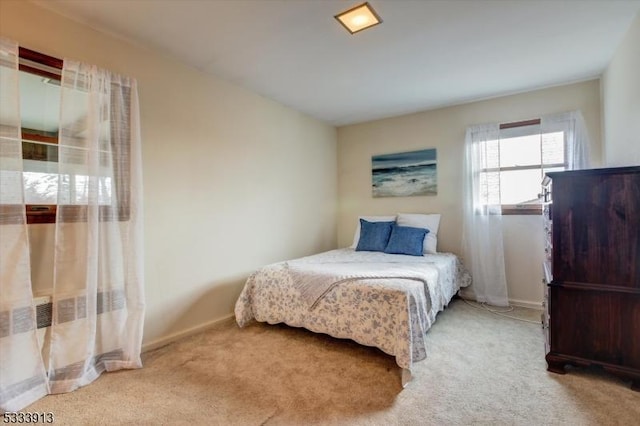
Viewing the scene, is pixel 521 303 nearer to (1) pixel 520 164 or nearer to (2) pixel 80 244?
(1) pixel 520 164

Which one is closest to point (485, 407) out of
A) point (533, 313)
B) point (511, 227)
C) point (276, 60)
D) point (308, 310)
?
point (308, 310)

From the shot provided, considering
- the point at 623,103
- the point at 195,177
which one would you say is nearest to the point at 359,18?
the point at 195,177

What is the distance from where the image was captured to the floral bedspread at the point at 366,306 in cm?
204

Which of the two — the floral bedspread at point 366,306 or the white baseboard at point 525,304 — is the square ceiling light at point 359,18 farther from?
the white baseboard at point 525,304

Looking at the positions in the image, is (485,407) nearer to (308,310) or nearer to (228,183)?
(308,310)

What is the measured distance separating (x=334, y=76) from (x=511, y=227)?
2.55 metres

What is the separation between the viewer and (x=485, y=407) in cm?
166

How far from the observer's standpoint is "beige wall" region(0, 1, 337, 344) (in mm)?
2076

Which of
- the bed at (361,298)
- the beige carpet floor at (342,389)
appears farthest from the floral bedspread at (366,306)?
the beige carpet floor at (342,389)

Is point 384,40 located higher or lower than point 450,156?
higher

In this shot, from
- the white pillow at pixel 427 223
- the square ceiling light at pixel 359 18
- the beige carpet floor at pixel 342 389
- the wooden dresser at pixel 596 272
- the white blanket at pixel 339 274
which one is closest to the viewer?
the beige carpet floor at pixel 342 389

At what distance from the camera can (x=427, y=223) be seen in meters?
3.75

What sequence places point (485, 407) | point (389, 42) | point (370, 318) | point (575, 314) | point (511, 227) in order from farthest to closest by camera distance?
point (511, 227) → point (389, 42) → point (370, 318) → point (575, 314) → point (485, 407)

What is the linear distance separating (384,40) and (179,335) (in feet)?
9.62
